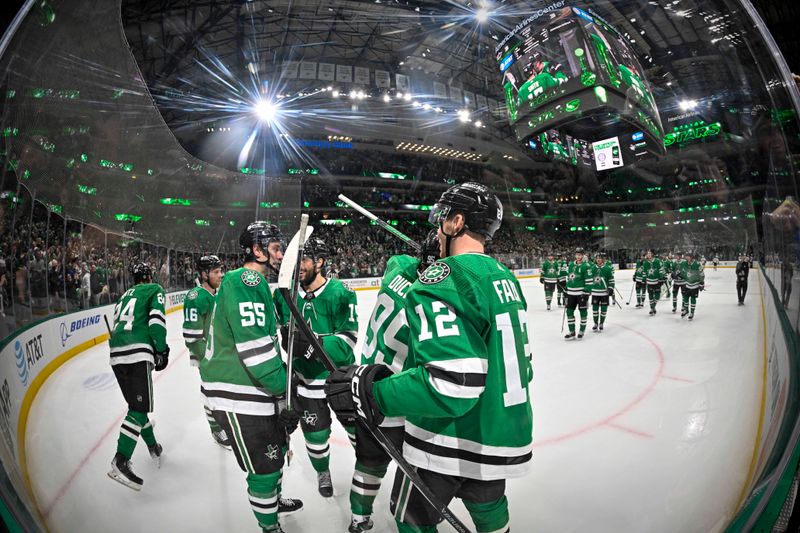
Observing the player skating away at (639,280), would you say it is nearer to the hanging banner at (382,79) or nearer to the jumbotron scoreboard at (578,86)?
the jumbotron scoreboard at (578,86)

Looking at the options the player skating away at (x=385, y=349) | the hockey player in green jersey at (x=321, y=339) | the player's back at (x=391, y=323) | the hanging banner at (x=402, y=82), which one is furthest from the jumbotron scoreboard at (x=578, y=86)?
the hockey player in green jersey at (x=321, y=339)

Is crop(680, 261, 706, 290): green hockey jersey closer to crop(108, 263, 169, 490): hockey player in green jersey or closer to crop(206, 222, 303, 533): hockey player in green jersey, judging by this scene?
crop(206, 222, 303, 533): hockey player in green jersey


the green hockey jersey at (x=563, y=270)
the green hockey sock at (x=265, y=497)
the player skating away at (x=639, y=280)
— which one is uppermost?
the green hockey jersey at (x=563, y=270)

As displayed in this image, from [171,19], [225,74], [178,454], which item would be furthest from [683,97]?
[178,454]

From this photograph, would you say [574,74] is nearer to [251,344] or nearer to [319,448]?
[251,344]

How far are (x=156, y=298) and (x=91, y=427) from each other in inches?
15.5

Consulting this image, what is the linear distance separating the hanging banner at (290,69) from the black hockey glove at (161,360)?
990 mm

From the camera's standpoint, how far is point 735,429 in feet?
3.51

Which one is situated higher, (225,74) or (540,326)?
(225,74)

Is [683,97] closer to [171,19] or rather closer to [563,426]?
[563,426]

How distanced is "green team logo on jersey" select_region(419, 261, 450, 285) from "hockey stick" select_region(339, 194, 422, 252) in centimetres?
53

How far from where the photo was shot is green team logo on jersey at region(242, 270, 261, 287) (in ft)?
4.62

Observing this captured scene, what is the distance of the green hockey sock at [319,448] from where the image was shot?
1510 mm

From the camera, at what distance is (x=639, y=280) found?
1486 millimetres
